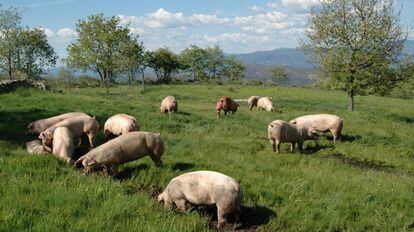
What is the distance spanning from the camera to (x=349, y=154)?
1489 centimetres

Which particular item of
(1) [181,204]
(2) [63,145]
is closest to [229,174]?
(1) [181,204]

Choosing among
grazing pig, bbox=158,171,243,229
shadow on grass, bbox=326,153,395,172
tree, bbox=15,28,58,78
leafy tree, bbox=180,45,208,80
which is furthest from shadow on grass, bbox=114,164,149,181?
leafy tree, bbox=180,45,208,80

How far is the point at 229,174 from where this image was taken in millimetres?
10352

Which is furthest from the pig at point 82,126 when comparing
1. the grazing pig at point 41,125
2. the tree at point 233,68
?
the tree at point 233,68

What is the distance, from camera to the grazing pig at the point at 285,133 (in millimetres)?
14453

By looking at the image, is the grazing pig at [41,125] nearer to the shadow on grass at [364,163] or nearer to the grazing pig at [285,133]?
the grazing pig at [285,133]

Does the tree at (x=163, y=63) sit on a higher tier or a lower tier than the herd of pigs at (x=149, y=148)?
higher

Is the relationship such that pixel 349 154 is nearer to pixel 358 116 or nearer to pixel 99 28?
pixel 358 116

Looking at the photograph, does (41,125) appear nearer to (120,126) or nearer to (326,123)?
(120,126)

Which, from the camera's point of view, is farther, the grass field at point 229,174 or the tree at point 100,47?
the tree at point 100,47

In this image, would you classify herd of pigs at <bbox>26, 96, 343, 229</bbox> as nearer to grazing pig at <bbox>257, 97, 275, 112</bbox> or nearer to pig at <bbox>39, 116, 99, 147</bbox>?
pig at <bbox>39, 116, 99, 147</bbox>

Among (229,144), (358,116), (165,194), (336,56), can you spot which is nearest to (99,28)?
(336,56)

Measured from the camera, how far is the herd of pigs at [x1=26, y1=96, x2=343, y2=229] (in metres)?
7.91

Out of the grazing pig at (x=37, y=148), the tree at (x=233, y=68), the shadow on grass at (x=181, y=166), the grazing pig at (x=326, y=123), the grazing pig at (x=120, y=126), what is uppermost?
the tree at (x=233, y=68)
